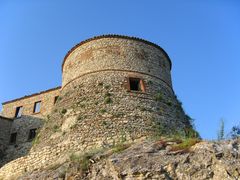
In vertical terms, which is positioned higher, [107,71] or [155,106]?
[107,71]

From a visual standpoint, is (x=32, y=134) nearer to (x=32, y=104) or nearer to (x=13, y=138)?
(x=13, y=138)

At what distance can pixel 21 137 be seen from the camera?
76.0ft

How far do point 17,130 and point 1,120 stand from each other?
1.58 m

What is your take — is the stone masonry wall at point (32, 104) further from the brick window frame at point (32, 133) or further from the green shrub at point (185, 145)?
the green shrub at point (185, 145)

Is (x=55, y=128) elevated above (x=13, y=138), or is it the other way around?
(x=13, y=138)

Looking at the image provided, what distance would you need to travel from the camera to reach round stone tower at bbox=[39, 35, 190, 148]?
47.2ft

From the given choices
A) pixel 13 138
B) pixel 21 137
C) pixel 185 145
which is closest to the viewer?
pixel 185 145

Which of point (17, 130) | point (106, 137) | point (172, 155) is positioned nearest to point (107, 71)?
point (106, 137)

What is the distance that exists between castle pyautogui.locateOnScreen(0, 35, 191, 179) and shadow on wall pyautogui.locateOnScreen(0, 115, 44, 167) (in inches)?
244

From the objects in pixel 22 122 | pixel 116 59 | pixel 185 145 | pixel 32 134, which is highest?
pixel 116 59

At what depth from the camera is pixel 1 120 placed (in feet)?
79.4

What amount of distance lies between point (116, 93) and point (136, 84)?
61.9 inches

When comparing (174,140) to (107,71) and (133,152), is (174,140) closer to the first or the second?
(133,152)

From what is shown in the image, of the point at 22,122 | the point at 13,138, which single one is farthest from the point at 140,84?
the point at 13,138
